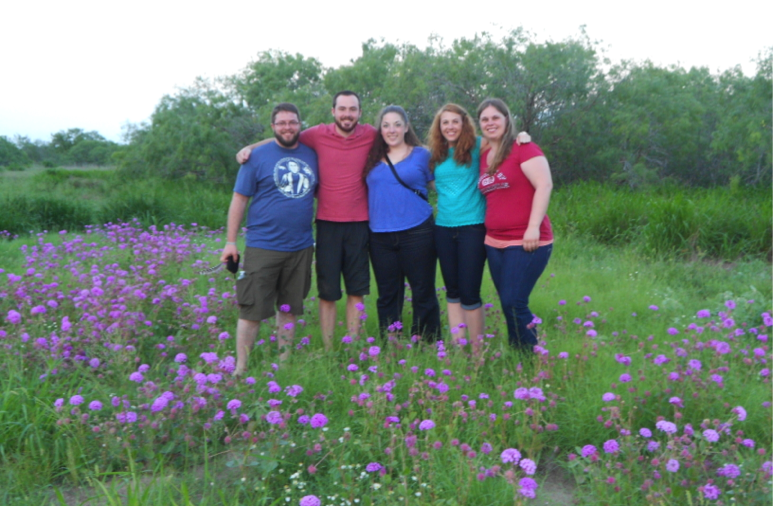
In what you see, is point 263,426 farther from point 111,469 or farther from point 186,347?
point 186,347

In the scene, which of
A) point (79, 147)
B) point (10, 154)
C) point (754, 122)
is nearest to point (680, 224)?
point (754, 122)

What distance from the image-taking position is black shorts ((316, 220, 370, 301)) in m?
4.18

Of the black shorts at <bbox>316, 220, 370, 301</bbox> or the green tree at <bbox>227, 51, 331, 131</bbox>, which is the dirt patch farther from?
the green tree at <bbox>227, 51, 331, 131</bbox>

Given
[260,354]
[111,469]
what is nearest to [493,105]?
Result: [260,354]

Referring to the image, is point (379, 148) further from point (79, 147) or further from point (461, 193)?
Answer: point (79, 147)

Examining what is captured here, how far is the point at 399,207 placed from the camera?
4059mm

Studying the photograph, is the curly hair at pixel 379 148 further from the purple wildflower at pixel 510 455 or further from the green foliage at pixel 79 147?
the green foliage at pixel 79 147

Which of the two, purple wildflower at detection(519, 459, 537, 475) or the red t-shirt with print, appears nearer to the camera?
purple wildflower at detection(519, 459, 537, 475)

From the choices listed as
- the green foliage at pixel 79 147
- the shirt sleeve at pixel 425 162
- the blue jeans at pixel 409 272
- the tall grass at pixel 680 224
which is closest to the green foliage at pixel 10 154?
the green foliage at pixel 79 147

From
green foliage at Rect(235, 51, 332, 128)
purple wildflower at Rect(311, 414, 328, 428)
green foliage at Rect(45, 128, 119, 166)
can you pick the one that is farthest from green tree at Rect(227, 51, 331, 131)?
green foliage at Rect(45, 128, 119, 166)

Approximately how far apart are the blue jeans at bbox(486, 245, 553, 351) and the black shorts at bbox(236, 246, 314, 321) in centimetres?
129

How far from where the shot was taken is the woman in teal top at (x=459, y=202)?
393 centimetres

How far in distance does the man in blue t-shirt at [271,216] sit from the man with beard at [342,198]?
0.12 metres

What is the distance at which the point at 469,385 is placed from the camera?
339 cm
